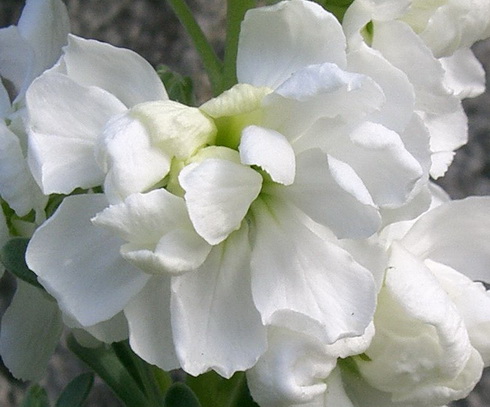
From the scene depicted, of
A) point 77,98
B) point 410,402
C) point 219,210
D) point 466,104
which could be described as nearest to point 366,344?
point 410,402

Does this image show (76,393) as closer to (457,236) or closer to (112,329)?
(112,329)

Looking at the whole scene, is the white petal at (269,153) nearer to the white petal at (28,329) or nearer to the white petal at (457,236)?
the white petal at (457,236)

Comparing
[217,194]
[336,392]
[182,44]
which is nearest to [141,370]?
[336,392]

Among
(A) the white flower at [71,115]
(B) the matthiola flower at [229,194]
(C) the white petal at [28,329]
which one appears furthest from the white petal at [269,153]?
(C) the white petal at [28,329]

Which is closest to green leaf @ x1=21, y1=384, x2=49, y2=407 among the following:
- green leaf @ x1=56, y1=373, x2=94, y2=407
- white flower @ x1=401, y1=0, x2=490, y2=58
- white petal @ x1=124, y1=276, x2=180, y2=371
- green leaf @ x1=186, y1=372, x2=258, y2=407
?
green leaf @ x1=56, y1=373, x2=94, y2=407

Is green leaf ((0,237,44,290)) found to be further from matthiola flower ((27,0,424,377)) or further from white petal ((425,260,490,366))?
white petal ((425,260,490,366))

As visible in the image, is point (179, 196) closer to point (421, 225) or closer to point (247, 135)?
point (247, 135)
